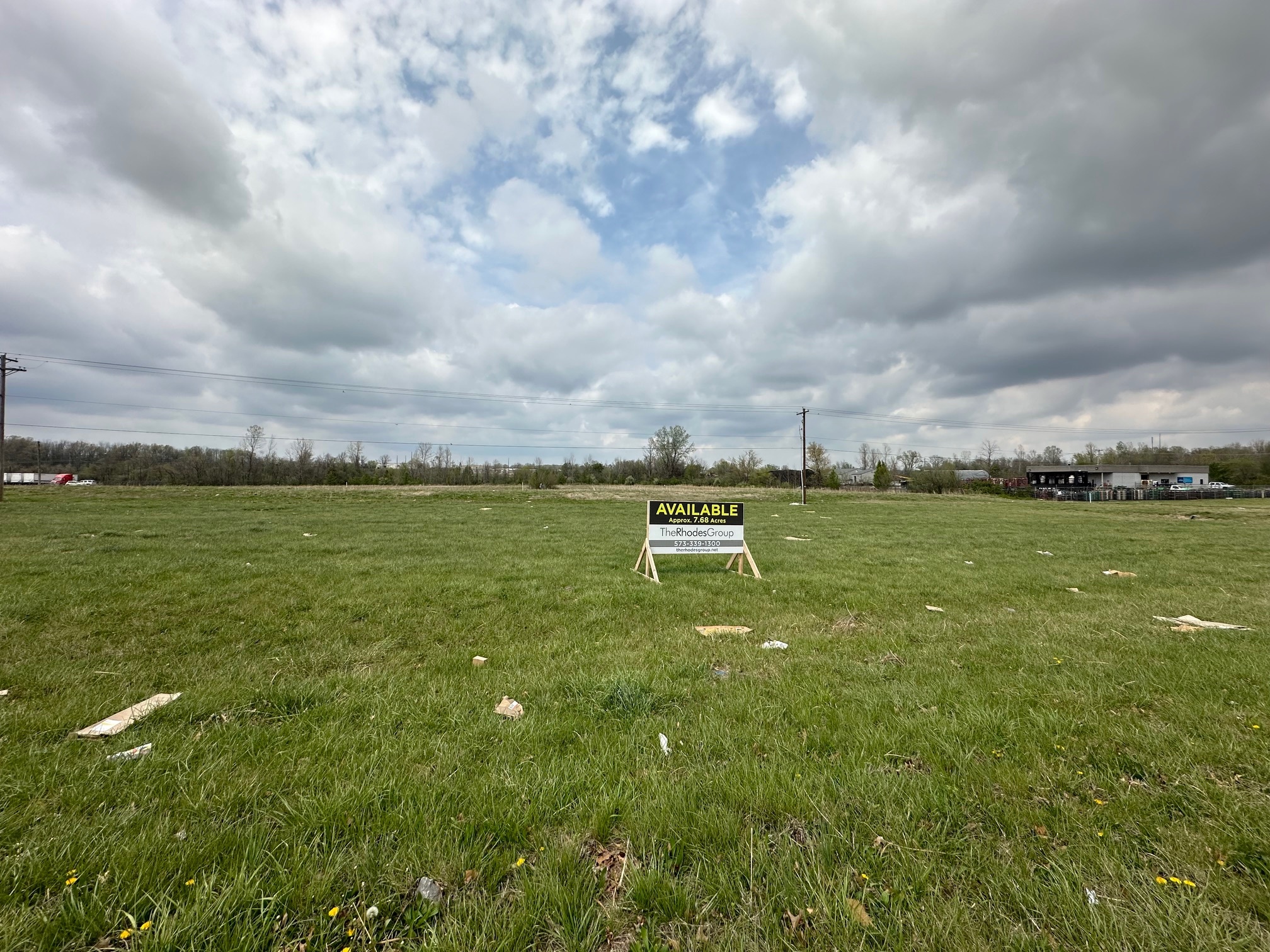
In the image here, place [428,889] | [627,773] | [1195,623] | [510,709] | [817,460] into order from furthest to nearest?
[817,460] < [1195,623] < [510,709] < [627,773] < [428,889]

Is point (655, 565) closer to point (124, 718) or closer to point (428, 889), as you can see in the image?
point (124, 718)

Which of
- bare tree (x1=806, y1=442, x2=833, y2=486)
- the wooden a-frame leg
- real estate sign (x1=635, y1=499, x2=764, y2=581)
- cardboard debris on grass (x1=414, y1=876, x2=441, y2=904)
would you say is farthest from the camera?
bare tree (x1=806, y1=442, x2=833, y2=486)

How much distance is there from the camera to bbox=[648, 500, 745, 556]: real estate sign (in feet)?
38.7

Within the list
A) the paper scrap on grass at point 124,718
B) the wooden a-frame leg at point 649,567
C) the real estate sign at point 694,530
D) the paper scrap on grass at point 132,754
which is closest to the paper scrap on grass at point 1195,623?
the real estate sign at point 694,530

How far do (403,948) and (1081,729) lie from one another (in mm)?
5226

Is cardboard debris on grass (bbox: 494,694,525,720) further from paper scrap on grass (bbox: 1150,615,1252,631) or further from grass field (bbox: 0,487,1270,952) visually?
paper scrap on grass (bbox: 1150,615,1252,631)

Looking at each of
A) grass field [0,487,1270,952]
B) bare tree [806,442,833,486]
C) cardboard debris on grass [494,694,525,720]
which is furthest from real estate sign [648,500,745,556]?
bare tree [806,442,833,486]

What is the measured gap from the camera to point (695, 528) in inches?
473

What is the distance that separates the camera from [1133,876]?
8.45 ft

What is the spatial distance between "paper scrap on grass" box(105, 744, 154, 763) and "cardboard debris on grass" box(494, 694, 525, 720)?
257 centimetres

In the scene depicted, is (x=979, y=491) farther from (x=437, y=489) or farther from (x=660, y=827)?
(x=660, y=827)

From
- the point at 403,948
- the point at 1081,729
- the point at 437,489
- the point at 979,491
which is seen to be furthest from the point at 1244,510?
the point at 437,489

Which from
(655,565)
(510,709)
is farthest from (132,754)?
(655,565)

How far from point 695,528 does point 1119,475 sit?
124195 mm
